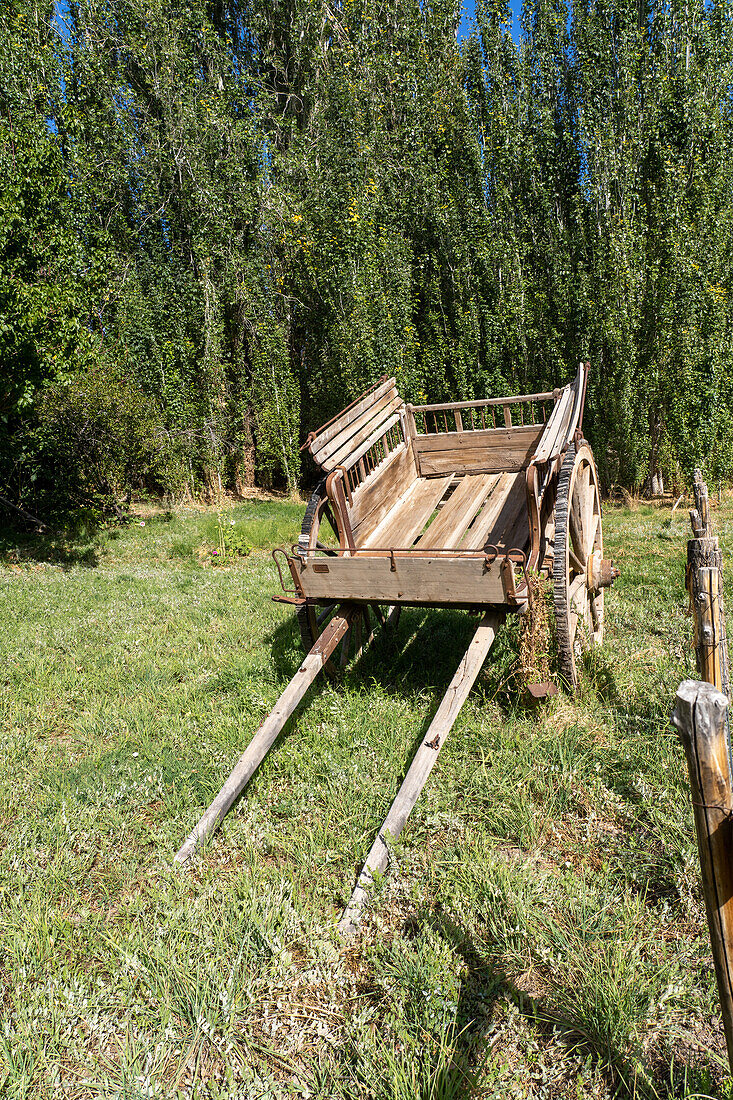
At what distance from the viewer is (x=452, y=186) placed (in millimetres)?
12797

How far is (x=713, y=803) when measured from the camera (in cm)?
136

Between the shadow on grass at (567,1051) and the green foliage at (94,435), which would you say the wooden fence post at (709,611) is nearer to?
the shadow on grass at (567,1051)

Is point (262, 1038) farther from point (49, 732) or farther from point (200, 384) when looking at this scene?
point (200, 384)

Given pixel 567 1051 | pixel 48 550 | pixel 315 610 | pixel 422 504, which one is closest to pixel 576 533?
pixel 422 504

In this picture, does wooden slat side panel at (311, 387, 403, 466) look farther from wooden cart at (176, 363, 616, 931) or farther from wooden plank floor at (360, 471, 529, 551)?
wooden plank floor at (360, 471, 529, 551)

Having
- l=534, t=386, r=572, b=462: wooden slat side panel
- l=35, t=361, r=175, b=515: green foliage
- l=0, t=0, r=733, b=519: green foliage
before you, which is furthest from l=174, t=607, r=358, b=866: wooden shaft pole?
l=35, t=361, r=175, b=515: green foliage

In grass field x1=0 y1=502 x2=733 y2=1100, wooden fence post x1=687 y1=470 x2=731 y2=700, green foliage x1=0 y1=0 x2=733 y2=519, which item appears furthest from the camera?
green foliage x1=0 y1=0 x2=733 y2=519

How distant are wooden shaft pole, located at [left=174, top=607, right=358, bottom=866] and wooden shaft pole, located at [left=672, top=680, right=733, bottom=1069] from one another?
2107 millimetres

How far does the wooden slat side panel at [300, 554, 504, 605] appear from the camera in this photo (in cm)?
314

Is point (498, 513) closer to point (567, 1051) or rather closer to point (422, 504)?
point (422, 504)

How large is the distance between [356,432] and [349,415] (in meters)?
0.14

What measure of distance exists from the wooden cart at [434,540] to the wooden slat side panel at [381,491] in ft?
0.04

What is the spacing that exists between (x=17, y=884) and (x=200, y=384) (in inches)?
483

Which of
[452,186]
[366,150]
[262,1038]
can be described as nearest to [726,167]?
[452,186]
